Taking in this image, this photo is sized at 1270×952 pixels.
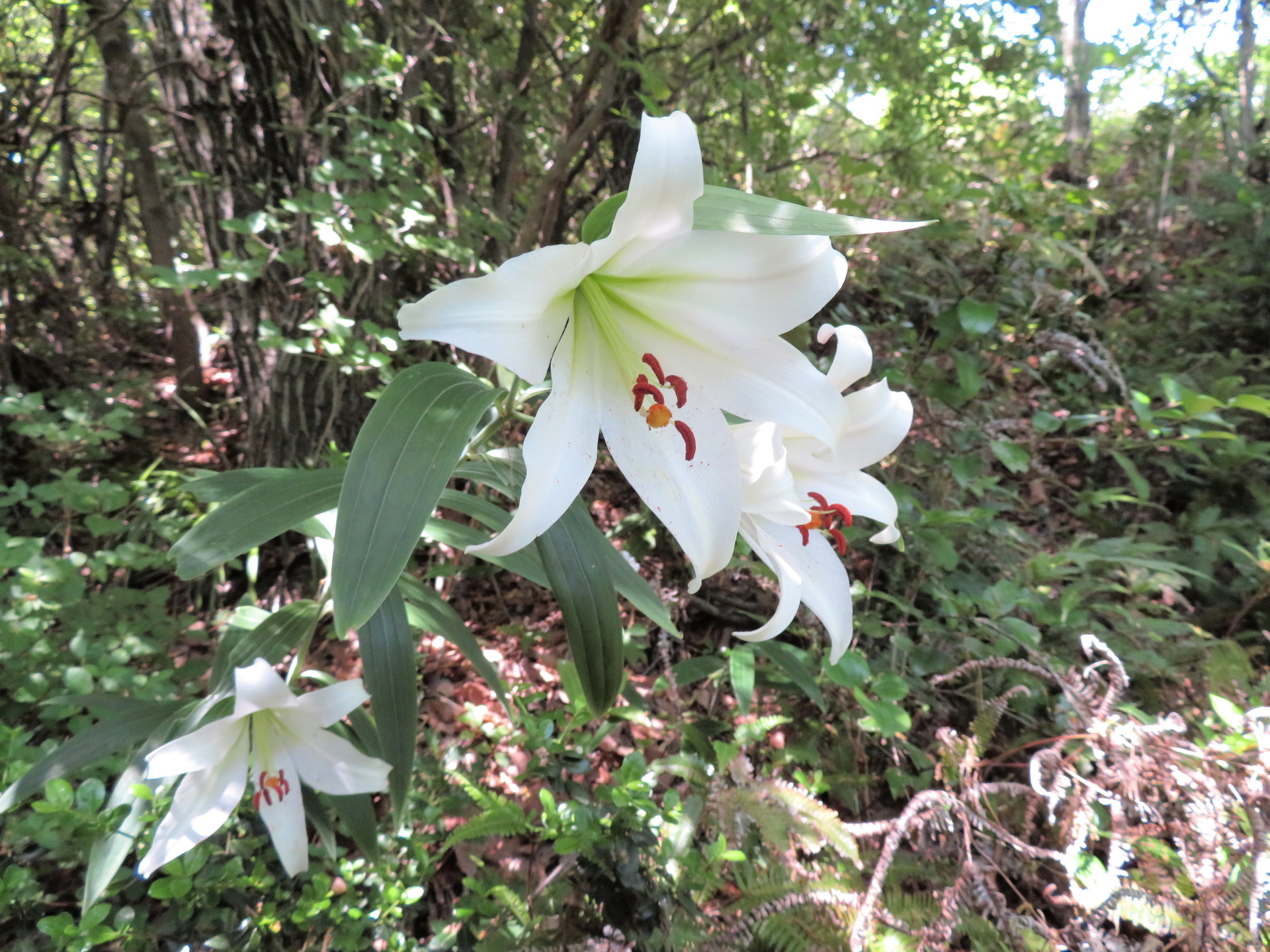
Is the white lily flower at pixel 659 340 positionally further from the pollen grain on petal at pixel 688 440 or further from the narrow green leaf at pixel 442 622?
the narrow green leaf at pixel 442 622

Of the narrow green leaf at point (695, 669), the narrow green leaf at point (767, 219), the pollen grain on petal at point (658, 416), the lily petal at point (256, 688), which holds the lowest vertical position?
the narrow green leaf at point (695, 669)

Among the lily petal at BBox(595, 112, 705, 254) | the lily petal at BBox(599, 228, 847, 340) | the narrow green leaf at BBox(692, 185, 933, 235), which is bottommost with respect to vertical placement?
the lily petal at BBox(599, 228, 847, 340)

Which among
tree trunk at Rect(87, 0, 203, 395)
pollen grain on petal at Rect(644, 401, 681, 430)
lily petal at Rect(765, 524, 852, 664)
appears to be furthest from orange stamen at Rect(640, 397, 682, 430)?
tree trunk at Rect(87, 0, 203, 395)

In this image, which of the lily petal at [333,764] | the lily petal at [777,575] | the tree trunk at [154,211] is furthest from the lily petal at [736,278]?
the tree trunk at [154,211]

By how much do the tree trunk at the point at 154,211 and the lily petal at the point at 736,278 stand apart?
2655mm

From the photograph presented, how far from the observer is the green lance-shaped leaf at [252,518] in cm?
70

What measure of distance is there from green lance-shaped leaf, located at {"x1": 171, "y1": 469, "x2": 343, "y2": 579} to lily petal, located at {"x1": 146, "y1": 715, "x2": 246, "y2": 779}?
0.84 feet

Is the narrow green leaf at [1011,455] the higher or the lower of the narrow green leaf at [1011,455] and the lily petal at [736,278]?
the lower

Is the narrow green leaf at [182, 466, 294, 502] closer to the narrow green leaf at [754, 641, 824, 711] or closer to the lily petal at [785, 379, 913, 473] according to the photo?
the lily petal at [785, 379, 913, 473]

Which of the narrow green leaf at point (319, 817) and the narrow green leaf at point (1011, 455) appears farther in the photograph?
the narrow green leaf at point (1011, 455)

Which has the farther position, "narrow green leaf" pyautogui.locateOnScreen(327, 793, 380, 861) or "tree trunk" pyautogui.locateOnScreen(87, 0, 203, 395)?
"tree trunk" pyautogui.locateOnScreen(87, 0, 203, 395)

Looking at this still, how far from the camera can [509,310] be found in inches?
20.3

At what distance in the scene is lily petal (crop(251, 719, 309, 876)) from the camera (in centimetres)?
98

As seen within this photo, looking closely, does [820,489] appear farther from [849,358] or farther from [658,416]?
[658,416]
